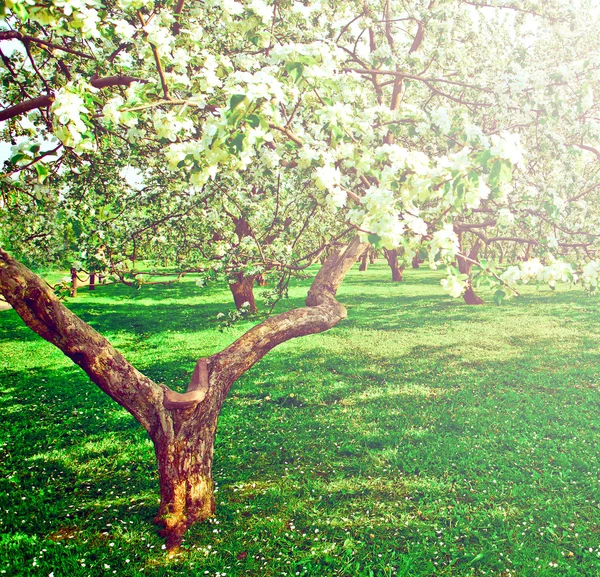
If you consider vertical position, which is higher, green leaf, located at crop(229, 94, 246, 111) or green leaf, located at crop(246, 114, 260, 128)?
green leaf, located at crop(229, 94, 246, 111)

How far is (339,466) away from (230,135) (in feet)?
18.1

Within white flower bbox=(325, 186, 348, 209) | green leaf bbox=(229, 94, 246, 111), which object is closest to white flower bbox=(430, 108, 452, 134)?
white flower bbox=(325, 186, 348, 209)

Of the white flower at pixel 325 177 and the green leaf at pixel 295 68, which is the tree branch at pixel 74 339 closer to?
the white flower at pixel 325 177

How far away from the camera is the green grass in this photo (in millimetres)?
5461

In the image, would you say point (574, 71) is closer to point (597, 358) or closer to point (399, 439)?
point (399, 439)

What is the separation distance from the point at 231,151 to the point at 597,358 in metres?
13.3

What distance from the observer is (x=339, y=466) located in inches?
295

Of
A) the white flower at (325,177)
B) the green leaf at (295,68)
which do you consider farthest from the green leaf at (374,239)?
the green leaf at (295,68)

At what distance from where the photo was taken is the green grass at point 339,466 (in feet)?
17.9

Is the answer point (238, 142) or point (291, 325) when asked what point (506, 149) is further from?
point (291, 325)

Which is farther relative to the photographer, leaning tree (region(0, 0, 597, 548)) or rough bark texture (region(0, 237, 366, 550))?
rough bark texture (region(0, 237, 366, 550))

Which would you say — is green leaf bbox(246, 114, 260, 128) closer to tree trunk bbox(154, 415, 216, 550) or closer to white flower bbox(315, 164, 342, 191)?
white flower bbox(315, 164, 342, 191)

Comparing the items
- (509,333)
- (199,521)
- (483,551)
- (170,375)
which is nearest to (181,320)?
(170,375)

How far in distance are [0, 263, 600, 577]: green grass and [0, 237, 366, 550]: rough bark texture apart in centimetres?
38
